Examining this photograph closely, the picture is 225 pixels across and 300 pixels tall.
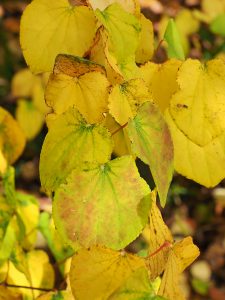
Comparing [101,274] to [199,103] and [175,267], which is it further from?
[199,103]

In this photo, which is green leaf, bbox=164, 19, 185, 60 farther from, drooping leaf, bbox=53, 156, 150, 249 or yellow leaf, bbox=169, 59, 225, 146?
drooping leaf, bbox=53, 156, 150, 249

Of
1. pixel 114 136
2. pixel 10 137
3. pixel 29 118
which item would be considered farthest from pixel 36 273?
pixel 29 118

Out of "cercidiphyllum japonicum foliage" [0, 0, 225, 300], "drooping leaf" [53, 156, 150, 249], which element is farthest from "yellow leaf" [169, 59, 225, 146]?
"drooping leaf" [53, 156, 150, 249]

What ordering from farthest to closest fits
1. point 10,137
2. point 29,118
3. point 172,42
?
point 29,118
point 10,137
point 172,42

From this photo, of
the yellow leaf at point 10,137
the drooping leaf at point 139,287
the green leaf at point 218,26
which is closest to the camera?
the drooping leaf at point 139,287

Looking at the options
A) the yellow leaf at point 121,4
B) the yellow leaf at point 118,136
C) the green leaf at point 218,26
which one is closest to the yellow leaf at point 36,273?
the yellow leaf at point 118,136

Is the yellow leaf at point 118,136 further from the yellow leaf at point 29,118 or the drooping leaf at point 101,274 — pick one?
the yellow leaf at point 29,118
